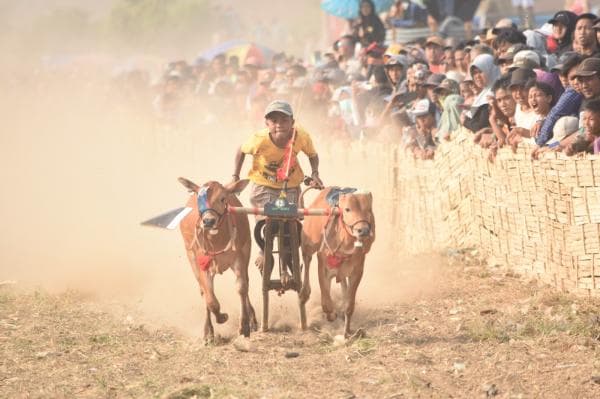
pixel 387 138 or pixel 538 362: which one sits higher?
pixel 387 138

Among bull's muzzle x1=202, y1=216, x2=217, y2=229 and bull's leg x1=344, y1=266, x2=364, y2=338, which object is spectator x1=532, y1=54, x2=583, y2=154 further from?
bull's muzzle x1=202, y1=216, x2=217, y2=229

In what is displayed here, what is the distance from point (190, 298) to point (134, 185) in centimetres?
1199

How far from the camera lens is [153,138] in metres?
28.3

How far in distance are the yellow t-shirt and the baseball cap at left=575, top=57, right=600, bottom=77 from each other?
9.12 ft

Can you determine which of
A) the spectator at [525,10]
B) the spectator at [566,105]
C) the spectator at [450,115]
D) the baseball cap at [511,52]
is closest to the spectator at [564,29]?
the baseball cap at [511,52]

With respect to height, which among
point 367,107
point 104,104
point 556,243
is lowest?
point 556,243

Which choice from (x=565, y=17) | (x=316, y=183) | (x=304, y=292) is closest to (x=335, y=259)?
(x=304, y=292)

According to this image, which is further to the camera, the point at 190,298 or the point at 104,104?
the point at 104,104

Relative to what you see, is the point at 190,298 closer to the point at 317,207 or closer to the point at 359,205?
the point at 317,207

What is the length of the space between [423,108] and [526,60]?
2504mm

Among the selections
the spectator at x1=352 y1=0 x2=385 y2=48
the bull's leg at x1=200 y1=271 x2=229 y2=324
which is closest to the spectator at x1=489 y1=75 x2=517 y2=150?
the bull's leg at x1=200 y1=271 x2=229 y2=324

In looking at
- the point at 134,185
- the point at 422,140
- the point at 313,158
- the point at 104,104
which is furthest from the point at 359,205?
the point at 104,104

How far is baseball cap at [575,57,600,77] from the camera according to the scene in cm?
1022

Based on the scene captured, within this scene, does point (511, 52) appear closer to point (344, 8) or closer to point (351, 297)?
point (351, 297)
